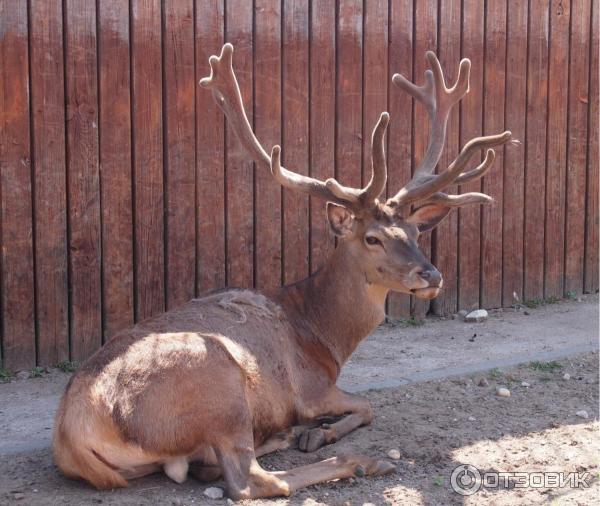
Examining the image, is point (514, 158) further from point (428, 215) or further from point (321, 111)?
point (428, 215)

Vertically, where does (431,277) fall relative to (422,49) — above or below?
below

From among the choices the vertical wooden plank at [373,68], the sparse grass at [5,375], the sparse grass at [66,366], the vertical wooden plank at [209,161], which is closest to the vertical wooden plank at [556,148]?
the vertical wooden plank at [373,68]

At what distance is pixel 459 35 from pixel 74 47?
3.51 meters

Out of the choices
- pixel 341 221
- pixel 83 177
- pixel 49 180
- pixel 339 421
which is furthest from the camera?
pixel 83 177

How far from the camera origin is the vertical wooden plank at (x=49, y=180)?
6.69 metres

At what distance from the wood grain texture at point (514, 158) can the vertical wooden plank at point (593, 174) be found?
2.99 ft

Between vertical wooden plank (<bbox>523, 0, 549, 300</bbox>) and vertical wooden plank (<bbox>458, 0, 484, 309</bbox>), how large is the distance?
60 cm

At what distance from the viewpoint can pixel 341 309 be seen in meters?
6.05

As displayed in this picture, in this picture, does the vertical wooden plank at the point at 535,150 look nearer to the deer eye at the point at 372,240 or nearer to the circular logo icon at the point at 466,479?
the deer eye at the point at 372,240

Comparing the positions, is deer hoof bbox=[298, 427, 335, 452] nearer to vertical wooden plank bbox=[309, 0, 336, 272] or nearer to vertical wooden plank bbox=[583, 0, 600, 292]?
vertical wooden plank bbox=[309, 0, 336, 272]

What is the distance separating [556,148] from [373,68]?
7.30ft

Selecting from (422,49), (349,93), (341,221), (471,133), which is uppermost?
(422,49)

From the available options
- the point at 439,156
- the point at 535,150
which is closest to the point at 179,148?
the point at 439,156

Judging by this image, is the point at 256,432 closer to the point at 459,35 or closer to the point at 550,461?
the point at 550,461
